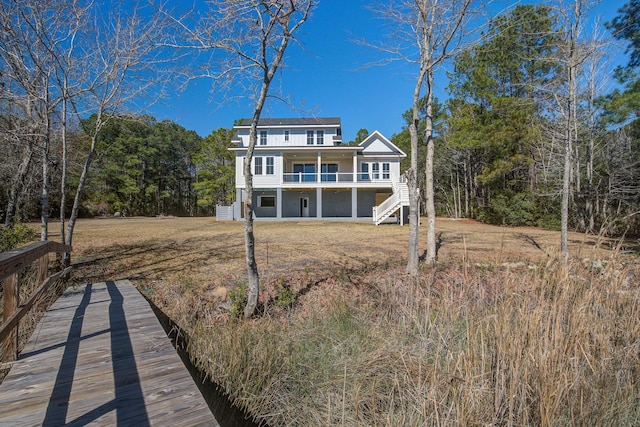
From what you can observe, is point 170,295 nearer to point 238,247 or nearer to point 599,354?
point 238,247

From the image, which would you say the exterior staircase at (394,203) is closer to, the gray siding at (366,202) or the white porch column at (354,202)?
the white porch column at (354,202)

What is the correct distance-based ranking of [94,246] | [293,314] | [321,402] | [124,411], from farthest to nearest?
[94,246] → [293,314] → [321,402] → [124,411]

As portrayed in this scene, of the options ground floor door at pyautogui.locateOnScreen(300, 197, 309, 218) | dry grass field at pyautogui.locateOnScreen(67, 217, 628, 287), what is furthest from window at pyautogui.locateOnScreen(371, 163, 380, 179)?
dry grass field at pyautogui.locateOnScreen(67, 217, 628, 287)

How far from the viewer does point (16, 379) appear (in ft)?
7.80

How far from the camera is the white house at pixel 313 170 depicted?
22.0m

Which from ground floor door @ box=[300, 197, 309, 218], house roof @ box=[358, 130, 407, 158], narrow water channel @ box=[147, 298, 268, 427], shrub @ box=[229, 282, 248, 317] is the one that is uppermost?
house roof @ box=[358, 130, 407, 158]

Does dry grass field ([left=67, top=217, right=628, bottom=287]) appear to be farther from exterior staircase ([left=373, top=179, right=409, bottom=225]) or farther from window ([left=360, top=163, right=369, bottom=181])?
window ([left=360, top=163, right=369, bottom=181])

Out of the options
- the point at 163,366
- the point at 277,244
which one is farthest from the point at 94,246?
the point at 163,366

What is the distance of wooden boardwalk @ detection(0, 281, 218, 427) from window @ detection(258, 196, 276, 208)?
20269 millimetres

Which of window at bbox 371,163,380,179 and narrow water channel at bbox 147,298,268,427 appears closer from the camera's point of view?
narrow water channel at bbox 147,298,268,427

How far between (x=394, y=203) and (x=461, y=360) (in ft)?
57.6

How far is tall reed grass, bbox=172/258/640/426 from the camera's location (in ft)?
6.58

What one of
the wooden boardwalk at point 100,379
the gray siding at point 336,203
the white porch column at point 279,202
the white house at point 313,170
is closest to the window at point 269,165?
the white house at point 313,170

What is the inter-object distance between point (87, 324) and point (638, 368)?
216 inches
